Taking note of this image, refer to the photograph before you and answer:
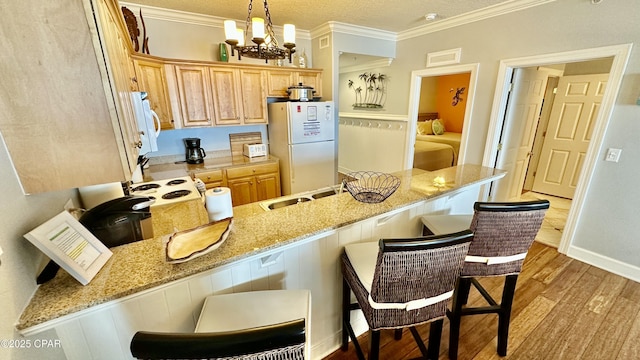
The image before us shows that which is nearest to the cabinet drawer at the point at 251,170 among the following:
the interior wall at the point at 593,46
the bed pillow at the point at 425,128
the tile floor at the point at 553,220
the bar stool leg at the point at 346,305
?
the bar stool leg at the point at 346,305

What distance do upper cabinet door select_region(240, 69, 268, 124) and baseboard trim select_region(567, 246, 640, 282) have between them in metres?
3.95

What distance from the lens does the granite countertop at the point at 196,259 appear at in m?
0.75

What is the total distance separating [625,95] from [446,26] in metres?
1.96

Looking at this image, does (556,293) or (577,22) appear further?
(577,22)

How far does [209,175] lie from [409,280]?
8.85 feet

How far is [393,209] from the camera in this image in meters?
1.43

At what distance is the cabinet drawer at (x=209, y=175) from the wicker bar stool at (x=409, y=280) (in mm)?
2324

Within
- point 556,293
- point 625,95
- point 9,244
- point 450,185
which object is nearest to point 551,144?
point 625,95

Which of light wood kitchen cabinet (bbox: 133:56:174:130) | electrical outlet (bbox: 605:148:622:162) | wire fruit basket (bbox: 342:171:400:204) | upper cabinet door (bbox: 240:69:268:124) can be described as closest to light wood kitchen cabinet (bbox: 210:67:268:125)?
upper cabinet door (bbox: 240:69:268:124)

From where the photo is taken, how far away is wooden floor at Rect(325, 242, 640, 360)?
1.67 metres

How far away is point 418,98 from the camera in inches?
160

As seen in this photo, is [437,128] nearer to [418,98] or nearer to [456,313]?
[418,98]

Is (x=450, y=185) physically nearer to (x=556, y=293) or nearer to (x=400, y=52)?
(x=556, y=293)

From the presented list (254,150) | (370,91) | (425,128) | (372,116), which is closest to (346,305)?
(254,150)
